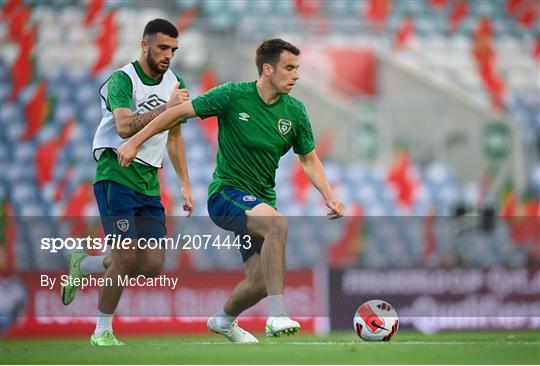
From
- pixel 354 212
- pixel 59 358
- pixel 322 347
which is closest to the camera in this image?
pixel 59 358

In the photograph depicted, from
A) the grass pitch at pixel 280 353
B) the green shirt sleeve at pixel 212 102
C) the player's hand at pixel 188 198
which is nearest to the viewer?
the grass pitch at pixel 280 353

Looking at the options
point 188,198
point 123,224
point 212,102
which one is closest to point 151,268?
point 123,224

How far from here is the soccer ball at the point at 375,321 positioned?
6.81 metres

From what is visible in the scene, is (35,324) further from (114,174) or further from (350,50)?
(350,50)

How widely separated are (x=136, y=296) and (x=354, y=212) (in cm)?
551

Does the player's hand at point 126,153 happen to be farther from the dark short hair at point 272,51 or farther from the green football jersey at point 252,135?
the dark short hair at point 272,51

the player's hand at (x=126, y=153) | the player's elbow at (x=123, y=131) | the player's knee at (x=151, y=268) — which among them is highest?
the player's elbow at (x=123, y=131)

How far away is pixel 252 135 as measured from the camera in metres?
6.53

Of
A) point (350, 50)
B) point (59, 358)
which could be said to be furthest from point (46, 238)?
point (350, 50)

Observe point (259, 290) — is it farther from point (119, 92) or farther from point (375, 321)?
point (119, 92)

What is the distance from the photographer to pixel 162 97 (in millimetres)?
6805

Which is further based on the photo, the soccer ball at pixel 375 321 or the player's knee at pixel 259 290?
the soccer ball at pixel 375 321

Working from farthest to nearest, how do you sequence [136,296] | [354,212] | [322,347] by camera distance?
[354,212] < [136,296] < [322,347]

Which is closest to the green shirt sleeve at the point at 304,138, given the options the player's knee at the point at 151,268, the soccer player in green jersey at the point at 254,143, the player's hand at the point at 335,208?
the soccer player in green jersey at the point at 254,143
